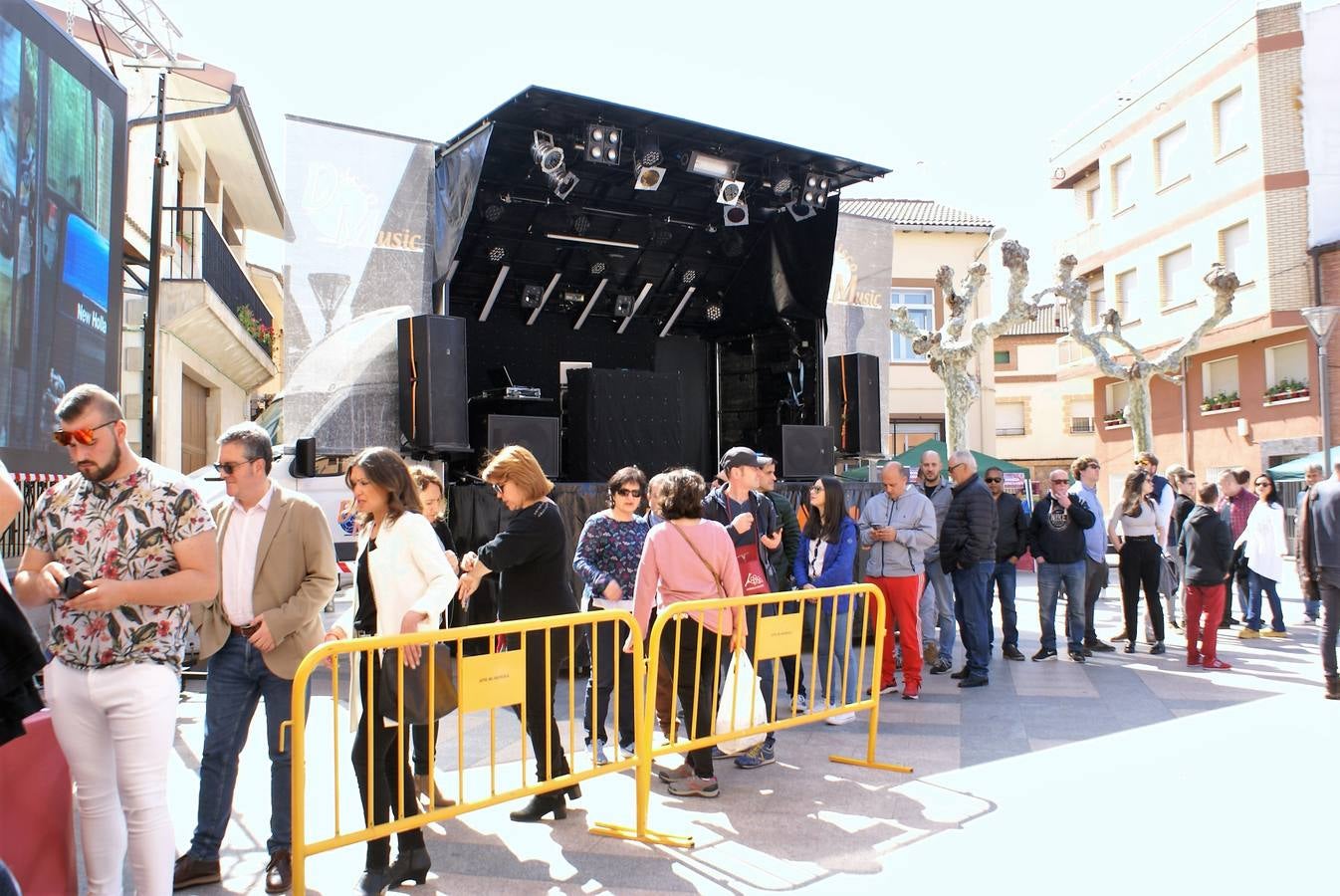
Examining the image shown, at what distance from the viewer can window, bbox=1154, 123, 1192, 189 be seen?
1003 inches

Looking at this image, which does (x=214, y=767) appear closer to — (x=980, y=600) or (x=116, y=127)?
(x=116, y=127)

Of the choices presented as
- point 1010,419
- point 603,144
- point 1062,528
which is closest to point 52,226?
point 603,144

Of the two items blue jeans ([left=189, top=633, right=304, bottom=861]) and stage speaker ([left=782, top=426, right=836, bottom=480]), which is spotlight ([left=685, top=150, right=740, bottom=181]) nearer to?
stage speaker ([left=782, top=426, right=836, bottom=480])

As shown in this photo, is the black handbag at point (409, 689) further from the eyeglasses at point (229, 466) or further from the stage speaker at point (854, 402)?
the stage speaker at point (854, 402)

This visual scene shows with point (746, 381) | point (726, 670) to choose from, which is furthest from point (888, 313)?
A: point (726, 670)

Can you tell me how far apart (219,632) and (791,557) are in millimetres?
4226

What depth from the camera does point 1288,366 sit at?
23.8 metres

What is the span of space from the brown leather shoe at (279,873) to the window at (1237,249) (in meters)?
25.1

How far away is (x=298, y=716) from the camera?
3.46 m

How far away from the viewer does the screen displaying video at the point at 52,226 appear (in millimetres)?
5508

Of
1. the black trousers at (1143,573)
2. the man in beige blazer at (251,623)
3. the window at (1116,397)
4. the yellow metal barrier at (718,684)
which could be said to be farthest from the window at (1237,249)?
the man in beige blazer at (251,623)

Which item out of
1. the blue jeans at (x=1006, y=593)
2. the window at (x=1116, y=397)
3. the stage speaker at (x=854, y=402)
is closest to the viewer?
the blue jeans at (x=1006, y=593)

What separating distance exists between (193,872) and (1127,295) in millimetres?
28972

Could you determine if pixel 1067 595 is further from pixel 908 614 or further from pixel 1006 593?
pixel 908 614
